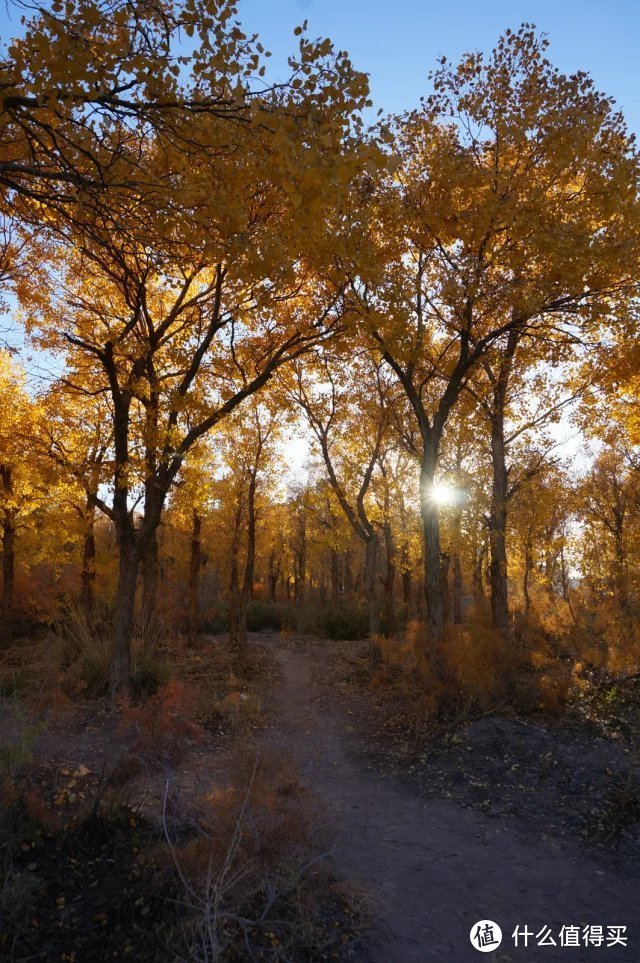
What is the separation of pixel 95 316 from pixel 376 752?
8.37 meters

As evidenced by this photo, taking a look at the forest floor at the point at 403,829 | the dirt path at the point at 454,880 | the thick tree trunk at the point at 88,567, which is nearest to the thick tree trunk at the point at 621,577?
the forest floor at the point at 403,829

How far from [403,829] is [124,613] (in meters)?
5.56

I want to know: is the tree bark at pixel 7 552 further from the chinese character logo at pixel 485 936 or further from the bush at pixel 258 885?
the chinese character logo at pixel 485 936

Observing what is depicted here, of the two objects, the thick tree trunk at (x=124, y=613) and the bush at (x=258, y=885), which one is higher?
the thick tree trunk at (x=124, y=613)

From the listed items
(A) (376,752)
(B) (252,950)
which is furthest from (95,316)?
(B) (252,950)

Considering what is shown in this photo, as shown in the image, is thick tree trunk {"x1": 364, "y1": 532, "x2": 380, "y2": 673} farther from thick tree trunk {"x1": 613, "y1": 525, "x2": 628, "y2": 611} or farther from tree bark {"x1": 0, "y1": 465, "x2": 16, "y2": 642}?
tree bark {"x1": 0, "y1": 465, "x2": 16, "y2": 642}

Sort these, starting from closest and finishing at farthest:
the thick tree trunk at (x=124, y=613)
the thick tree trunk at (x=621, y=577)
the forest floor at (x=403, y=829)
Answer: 1. the forest floor at (x=403, y=829)
2. the thick tree trunk at (x=124, y=613)
3. the thick tree trunk at (x=621, y=577)

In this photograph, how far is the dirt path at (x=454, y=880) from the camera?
11.0 ft

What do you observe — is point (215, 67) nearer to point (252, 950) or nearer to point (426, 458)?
point (252, 950)

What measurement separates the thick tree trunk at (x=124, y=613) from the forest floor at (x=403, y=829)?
0.59 meters

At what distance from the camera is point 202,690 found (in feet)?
32.9

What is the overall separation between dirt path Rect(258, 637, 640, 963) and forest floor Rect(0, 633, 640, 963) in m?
0.01

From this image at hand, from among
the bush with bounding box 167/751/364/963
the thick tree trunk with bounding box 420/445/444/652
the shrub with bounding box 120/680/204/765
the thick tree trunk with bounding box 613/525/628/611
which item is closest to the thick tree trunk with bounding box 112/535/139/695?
the shrub with bounding box 120/680/204/765

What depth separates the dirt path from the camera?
3.36 m
